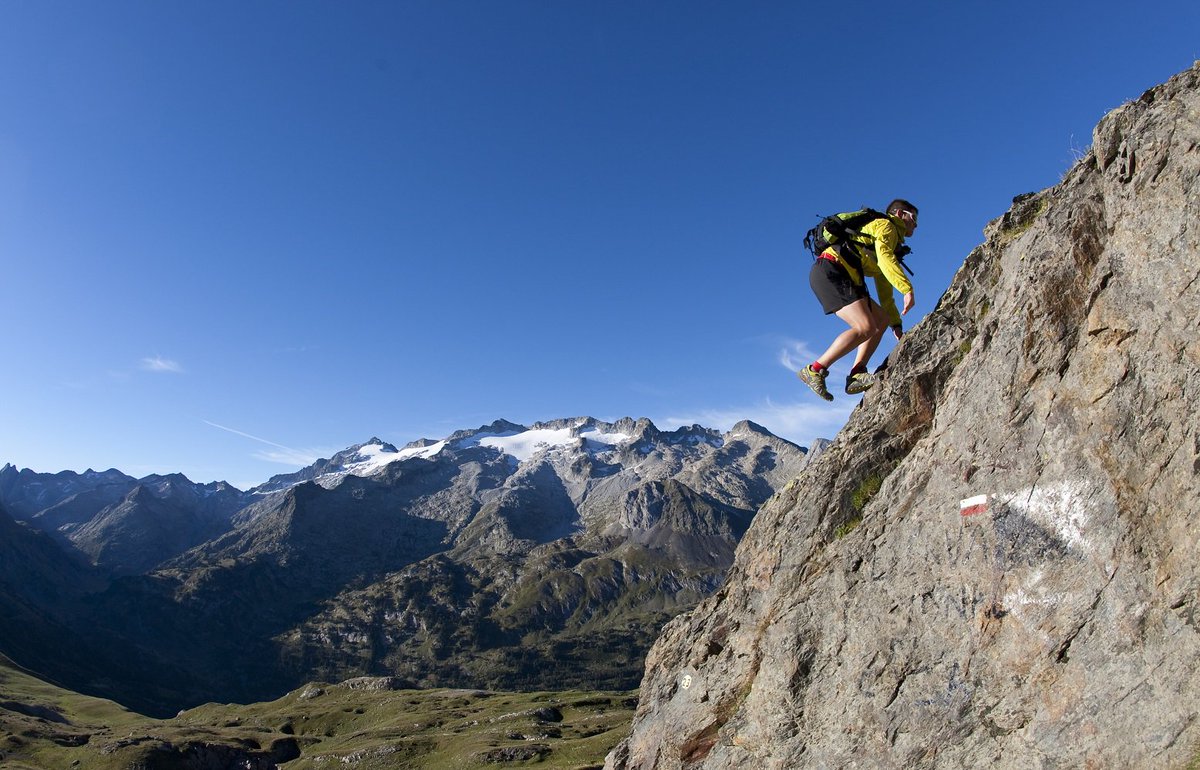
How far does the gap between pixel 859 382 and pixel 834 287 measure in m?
2.78

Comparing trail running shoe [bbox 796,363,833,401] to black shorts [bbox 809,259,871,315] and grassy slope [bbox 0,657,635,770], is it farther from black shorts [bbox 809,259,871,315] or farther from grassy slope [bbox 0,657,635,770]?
grassy slope [bbox 0,657,635,770]

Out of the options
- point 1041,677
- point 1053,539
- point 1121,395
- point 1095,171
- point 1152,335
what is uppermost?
point 1095,171

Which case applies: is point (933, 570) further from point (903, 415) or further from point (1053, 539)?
point (903, 415)

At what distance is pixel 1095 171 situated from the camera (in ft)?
40.7

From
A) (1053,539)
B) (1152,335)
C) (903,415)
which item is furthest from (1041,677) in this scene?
(903,415)

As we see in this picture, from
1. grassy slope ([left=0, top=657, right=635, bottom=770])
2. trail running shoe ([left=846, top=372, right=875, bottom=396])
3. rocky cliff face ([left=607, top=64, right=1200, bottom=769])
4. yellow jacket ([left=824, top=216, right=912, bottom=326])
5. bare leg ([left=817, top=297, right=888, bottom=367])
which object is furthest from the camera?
grassy slope ([left=0, top=657, right=635, bottom=770])

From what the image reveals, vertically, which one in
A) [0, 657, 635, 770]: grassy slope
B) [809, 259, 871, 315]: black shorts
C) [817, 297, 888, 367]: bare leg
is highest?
[809, 259, 871, 315]: black shorts

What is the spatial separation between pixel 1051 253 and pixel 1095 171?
1.86 meters

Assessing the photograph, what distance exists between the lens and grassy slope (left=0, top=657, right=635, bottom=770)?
300 feet

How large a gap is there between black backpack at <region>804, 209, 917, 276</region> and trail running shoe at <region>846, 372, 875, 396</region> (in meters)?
2.77

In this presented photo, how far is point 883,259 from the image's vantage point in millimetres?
14609

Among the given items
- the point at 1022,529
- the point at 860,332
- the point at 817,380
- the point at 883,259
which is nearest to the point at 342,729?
the point at 817,380

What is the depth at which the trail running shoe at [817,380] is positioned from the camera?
54.7 feet

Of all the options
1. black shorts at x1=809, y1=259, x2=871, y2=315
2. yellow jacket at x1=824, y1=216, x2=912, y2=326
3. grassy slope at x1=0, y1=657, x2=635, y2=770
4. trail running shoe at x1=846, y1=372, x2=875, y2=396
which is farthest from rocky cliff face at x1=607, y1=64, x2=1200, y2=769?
grassy slope at x1=0, y1=657, x2=635, y2=770
